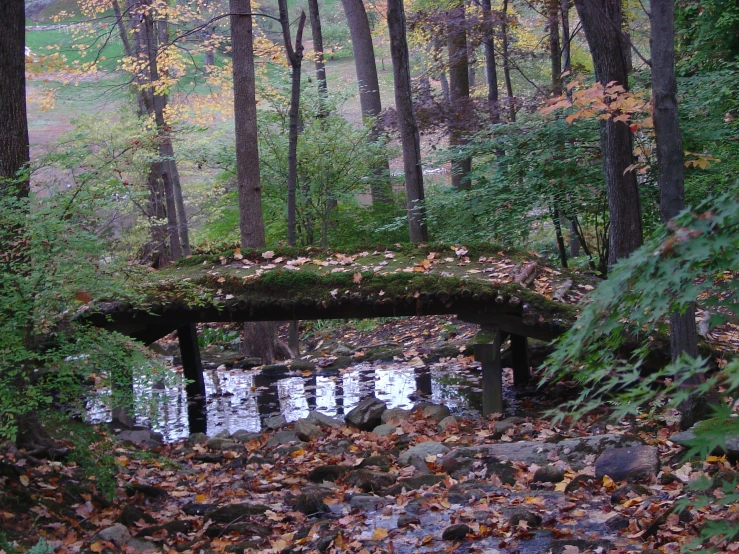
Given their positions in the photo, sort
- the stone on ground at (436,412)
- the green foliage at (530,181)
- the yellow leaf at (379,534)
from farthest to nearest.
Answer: the green foliage at (530,181)
the stone on ground at (436,412)
the yellow leaf at (379,534)

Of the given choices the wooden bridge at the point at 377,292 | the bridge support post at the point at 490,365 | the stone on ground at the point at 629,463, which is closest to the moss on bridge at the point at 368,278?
the wooden bridge at the point at 377,292

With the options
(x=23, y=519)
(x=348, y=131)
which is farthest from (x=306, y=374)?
(x=23, y=519)

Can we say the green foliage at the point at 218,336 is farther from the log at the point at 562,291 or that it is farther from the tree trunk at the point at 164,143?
the log at the point at 562,291

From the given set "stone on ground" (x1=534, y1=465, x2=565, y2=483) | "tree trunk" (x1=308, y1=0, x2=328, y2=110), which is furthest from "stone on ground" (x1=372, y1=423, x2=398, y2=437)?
"tree trunk" (x1=308, y1=0, x2=328, y2=110)

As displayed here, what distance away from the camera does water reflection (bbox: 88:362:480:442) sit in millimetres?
8984

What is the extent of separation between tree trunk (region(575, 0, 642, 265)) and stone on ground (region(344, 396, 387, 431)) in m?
3.17

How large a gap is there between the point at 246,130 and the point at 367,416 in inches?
210

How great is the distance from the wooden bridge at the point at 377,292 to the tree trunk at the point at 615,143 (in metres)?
0.93

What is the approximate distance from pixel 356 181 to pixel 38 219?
9164 mm

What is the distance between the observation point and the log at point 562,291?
297 inches

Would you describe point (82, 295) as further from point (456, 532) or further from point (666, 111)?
point (666, 111)

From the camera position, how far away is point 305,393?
33.0ft

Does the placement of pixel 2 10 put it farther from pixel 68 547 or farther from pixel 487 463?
pixel 487 463

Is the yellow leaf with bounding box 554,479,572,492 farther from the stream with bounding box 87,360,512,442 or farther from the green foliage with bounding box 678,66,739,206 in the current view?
the green foliage with bounding box 678,66,739,206
